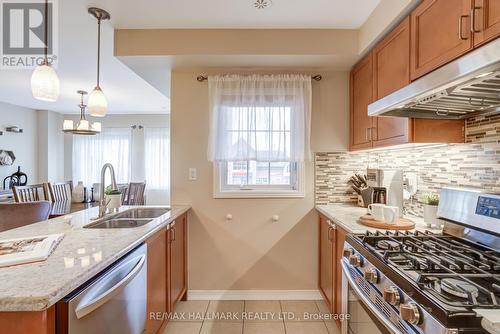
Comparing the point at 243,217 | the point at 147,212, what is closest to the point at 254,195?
the point at 243,217

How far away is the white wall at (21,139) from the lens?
16.4ft

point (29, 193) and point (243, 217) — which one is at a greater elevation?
point (29, 193)

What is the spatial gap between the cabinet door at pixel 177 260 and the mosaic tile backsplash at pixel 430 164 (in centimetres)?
129

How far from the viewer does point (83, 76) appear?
349 centimetres

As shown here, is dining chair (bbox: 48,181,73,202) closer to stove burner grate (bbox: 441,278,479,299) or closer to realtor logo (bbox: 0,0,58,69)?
realtor logo (bbox: 0,0,58,69)

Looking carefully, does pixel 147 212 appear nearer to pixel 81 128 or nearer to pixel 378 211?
pixel 378 211

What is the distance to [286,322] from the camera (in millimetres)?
2070

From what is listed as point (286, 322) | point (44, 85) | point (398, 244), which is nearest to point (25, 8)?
point (44, 85)

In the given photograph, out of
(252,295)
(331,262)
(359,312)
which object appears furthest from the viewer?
(252,295)

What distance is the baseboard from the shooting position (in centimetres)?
241

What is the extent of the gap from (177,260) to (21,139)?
542 centimetres

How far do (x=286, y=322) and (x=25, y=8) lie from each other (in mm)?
3145

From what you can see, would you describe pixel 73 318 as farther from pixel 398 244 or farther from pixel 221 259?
pixel 221 259

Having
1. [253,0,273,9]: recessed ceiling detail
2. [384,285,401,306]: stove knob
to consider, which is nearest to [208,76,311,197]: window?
[253,0,273,9]: recessed ceiling detail
